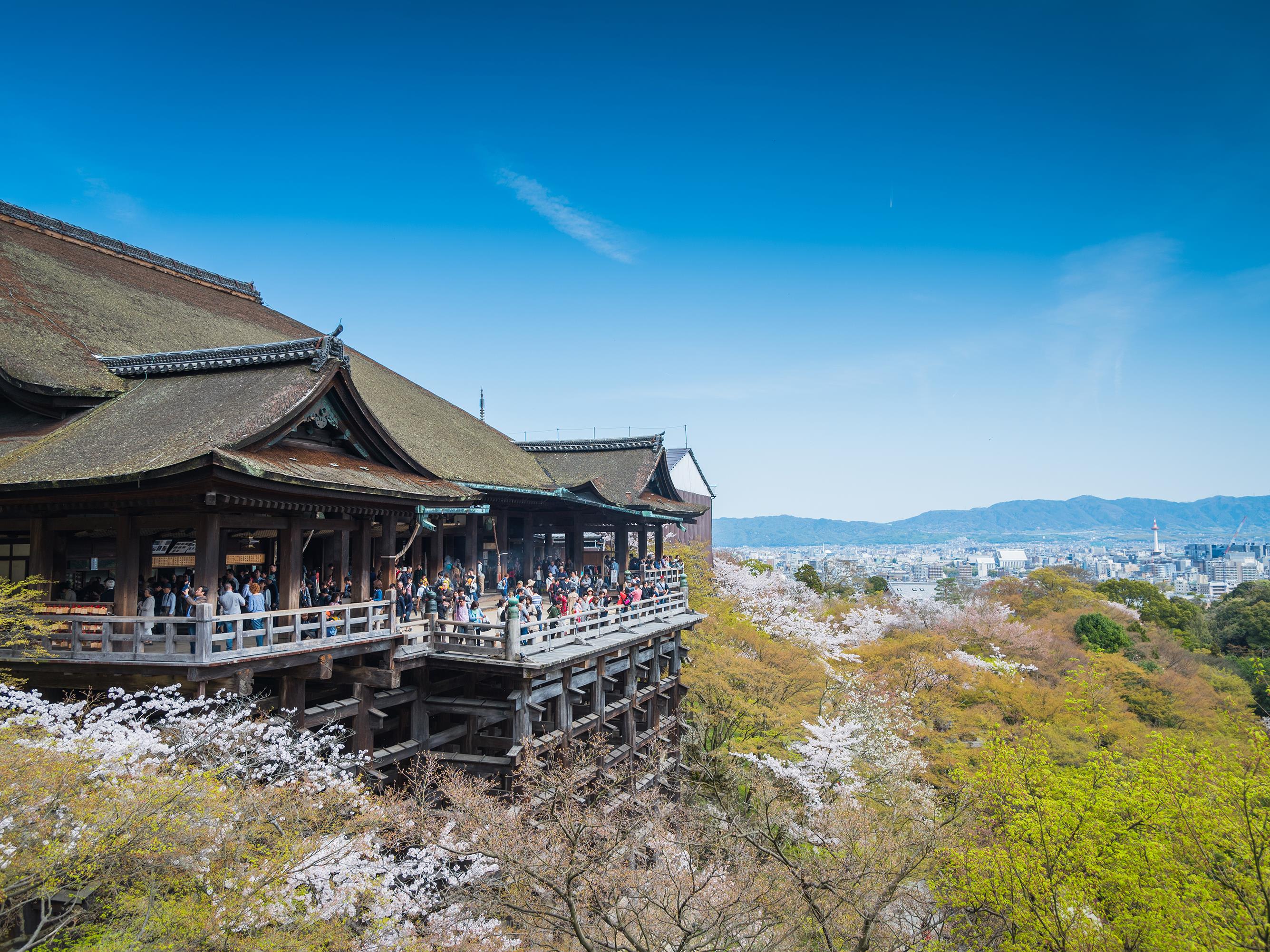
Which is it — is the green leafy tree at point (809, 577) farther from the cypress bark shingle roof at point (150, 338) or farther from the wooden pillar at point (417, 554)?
the wooden pillar at point (417, 554)

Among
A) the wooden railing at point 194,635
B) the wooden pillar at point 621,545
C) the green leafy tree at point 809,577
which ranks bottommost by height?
the green leafy tree at point 809,577

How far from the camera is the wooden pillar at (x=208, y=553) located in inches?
437

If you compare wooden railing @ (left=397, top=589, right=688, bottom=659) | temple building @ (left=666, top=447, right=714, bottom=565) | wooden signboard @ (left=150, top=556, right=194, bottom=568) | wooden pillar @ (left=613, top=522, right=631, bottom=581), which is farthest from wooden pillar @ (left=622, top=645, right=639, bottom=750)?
temple building @ (left=666, top=447, right=714, bottom=565)

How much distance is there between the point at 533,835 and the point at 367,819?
115 inches

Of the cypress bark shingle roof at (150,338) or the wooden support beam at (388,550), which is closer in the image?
the cypress bark shingle roof at (150,338)

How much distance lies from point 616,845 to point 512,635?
4243mm

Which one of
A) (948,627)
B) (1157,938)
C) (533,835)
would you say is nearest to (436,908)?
(533,835)

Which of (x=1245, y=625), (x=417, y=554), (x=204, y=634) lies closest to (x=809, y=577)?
(x=1245, y=625)

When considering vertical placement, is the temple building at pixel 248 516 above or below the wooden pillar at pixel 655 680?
above

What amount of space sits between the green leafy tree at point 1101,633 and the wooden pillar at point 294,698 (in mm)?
37758

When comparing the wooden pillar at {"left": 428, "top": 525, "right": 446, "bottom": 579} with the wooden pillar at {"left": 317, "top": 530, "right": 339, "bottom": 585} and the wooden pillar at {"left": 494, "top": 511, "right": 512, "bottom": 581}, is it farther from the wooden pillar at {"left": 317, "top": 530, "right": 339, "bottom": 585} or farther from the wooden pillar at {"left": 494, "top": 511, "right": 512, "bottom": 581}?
the wooden pillar at {"left": 317, "top": 530, "right": 339, "bottom": 585}

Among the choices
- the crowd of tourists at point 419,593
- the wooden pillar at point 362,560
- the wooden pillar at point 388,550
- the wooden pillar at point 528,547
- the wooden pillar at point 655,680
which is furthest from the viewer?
the wooden pillar at point 528,547

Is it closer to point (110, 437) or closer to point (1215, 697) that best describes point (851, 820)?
point (110, 437)

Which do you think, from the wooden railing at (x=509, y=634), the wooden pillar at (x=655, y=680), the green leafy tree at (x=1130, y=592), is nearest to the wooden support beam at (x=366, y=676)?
the wooden railing at (x=509, y=634)
